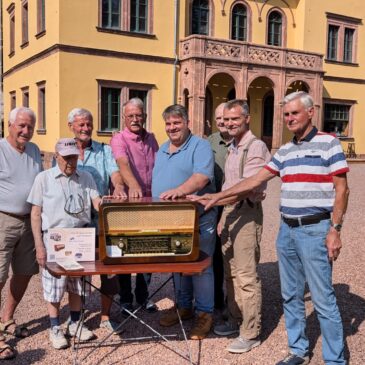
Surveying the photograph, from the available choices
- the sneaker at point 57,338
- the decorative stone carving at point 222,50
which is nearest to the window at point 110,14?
the decorative stone carving at point 222,50

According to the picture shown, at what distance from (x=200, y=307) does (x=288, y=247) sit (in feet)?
3.37

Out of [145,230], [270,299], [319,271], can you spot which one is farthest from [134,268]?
[270,299]

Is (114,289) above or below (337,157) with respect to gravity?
below

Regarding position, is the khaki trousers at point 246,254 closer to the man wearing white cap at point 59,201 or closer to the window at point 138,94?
the man wearing white cap at point 59,201

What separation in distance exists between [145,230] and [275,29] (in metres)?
19.5

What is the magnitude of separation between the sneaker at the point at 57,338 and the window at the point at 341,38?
2058cm

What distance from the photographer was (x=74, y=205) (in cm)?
369

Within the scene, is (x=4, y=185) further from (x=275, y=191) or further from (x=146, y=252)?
(x=275, y=191)

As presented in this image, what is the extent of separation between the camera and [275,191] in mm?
13227

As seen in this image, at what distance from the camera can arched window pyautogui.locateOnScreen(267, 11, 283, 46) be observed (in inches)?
809

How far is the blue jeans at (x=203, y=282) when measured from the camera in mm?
3809

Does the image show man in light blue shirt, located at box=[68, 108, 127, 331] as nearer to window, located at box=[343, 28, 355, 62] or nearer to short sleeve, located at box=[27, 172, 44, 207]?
short sleeve, located at box=[27, 172, 44, 207]

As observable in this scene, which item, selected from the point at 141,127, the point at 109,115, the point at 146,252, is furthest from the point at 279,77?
the point at 146,252

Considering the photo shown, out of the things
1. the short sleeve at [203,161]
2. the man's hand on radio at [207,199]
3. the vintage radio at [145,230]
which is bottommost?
the vintage radio at [145,230]
